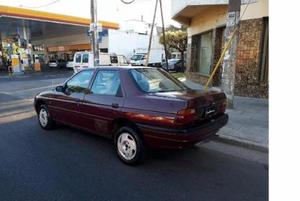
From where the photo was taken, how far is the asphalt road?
3.37 meters

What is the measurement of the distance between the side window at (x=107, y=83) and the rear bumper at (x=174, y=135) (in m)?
0.90

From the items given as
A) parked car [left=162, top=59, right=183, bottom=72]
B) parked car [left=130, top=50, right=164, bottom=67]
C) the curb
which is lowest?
the curb

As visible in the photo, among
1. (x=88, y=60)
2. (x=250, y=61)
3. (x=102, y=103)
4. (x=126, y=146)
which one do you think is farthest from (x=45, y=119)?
(x=88, y=60)

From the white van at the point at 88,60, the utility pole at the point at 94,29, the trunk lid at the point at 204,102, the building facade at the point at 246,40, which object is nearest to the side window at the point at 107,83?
the trunk lid at the point at 204,102

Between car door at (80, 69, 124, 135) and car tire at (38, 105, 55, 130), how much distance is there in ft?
4.55

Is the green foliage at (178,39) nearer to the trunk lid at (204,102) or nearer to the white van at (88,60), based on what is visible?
the white van at (88,60)

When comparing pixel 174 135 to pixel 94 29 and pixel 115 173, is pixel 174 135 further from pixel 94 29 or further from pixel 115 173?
pixel 94 29

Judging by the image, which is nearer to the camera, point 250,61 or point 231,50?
point 231,50

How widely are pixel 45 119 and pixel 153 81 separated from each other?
309cm

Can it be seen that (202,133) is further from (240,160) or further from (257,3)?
(257,3)

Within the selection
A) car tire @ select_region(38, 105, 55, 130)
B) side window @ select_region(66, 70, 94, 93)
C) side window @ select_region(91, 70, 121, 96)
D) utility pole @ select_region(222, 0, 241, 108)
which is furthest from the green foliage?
side window @ select_region(91, 70, 121, 96)

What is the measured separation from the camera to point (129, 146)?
426 cm

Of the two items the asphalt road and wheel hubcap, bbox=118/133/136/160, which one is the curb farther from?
wheel hubcap, bbox=118/133/136/160

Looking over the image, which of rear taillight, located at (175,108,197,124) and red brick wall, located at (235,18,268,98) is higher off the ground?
red brick wall, located at (235,18,268,98)
